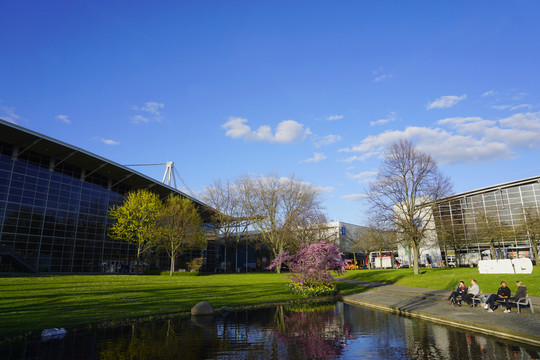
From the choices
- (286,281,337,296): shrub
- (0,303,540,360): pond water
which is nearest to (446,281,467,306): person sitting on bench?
(0,303,540,360): pond water

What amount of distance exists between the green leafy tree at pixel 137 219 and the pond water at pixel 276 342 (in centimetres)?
2843

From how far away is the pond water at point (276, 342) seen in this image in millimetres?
8914

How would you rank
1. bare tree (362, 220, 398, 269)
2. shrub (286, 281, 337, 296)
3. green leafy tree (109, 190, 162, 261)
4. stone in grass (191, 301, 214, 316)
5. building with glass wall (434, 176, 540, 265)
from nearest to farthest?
stone in grass (191, 301, 214, 316) < shrub (286, 281, 337, 296) < green leafy tree (109, 190, 162, 261) < building with glass wall (434, 176, 540, 265) < bare tree (362, 220, 398, 269)

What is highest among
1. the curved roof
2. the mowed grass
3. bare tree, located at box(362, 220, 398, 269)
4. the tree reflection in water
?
the curved roof

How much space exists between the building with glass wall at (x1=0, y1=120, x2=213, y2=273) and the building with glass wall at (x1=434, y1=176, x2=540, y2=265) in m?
47.9

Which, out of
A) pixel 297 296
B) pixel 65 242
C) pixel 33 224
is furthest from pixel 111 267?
pixel 297 296

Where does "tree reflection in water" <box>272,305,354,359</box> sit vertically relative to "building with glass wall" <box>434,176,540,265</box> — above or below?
below

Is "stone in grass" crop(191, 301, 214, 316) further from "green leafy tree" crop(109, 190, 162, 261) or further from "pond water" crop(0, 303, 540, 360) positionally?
"green leafy tree" crop(109, 190, 162, 261)

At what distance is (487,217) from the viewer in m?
50.2

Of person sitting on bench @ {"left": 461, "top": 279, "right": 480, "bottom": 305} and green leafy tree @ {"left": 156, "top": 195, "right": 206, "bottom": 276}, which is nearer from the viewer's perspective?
person sitting on bench @ {"left": 461, "top": 279, "right": 480, "bottom": 305}

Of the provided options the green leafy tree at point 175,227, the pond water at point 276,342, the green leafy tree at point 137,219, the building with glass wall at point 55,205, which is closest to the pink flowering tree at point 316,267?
the pond water at point 276,342

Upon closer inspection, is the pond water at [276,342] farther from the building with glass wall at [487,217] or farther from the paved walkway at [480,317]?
the building with glass wall at [487,217]

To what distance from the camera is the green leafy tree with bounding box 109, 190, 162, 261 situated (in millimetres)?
40781

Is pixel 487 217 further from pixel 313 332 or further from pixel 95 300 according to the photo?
pixel 95 300
